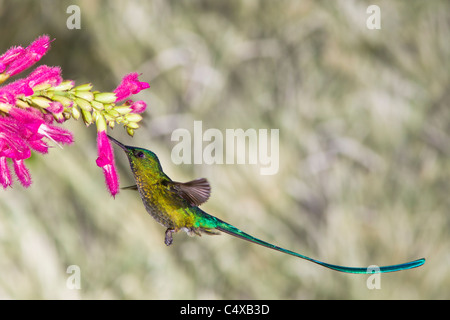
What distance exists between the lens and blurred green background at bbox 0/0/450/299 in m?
0.89

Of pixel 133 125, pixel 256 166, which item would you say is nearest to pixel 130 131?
pixel 133 125

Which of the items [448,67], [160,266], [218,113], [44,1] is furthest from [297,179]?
[44,1]

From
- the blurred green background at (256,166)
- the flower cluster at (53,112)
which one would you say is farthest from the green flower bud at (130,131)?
the blurred green background at (256,166)

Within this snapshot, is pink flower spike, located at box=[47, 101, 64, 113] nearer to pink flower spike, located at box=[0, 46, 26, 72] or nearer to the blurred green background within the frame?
pink flower spike, located at box=[0, 46, 26, 72]

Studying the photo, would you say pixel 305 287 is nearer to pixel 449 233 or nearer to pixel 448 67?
pixel 449 233

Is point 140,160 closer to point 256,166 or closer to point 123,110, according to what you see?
point 123,110

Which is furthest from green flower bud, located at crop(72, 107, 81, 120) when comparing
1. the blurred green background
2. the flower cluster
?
the blurred green background

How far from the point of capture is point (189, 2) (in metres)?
1.06

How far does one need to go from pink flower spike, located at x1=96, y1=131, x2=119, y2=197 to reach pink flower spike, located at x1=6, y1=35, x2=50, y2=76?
0.16 ft

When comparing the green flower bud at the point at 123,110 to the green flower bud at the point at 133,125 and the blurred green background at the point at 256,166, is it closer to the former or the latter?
the green flower bud at the point at 133,125

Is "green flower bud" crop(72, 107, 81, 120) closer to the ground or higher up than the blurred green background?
closer to the ground

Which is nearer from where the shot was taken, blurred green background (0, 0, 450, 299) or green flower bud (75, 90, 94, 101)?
green flower bud (75, 90, 94, 101)

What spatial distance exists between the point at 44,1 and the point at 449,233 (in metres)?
1.02

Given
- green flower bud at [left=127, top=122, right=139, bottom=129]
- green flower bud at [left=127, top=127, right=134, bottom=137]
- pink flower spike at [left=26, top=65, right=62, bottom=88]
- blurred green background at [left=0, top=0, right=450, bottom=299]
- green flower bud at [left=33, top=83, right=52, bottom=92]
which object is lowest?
green flower bud at [left=127, top=127, right=134, bottom=137]
